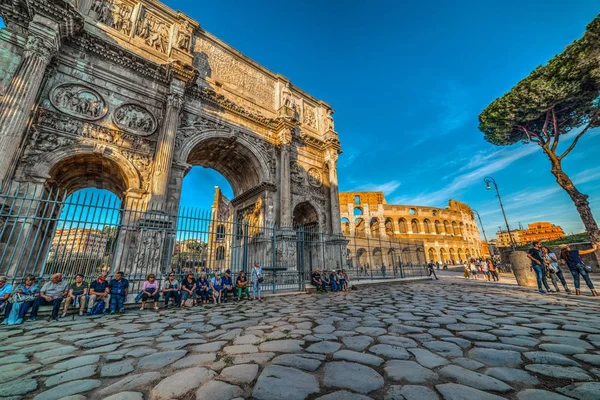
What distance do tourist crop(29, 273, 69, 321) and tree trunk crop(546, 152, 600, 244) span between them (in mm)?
20711

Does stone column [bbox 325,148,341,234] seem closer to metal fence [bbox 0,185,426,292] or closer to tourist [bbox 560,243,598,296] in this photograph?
metal fence [bbox 0,185,426,292]

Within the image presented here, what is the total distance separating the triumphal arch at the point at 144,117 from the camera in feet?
22.7

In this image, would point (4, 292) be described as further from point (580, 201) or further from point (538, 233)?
point (538, 233)

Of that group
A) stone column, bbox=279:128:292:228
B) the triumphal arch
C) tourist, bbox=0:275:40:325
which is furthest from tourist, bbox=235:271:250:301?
stone column, bbox=279:128:292:228

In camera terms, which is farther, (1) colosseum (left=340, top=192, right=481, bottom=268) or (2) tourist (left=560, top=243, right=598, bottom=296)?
(1) colosseum (left=340, top=192, right=481, bottom=268)

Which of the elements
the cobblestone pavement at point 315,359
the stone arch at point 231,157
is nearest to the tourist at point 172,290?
the cobblestone pavement at point 315,359

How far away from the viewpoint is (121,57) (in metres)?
9.02

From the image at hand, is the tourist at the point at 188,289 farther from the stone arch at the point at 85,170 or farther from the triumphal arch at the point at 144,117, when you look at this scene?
the stone arch at the point at 85,170

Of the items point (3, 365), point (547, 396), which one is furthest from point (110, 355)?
point (547, 396)

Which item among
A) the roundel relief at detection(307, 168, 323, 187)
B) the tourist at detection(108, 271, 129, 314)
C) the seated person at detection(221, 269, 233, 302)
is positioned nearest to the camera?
the tourist at detection(108, 271, 129, 314)

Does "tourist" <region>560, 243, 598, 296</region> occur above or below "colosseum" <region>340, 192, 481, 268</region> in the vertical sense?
below

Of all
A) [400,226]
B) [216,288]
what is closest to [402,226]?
[400,226]

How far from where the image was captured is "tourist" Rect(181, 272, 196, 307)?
605 cm

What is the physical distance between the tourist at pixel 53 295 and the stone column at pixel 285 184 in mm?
7602
